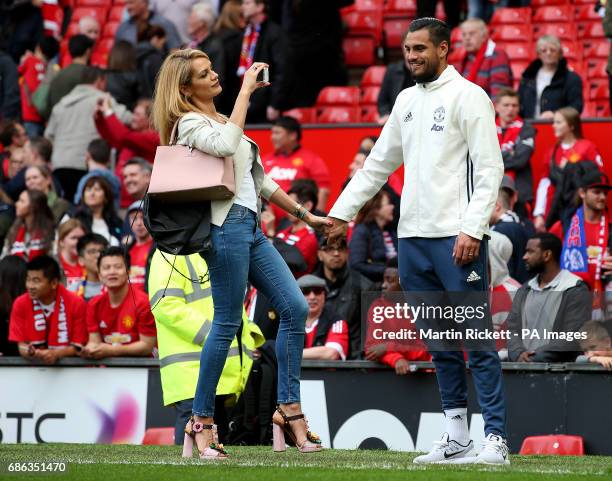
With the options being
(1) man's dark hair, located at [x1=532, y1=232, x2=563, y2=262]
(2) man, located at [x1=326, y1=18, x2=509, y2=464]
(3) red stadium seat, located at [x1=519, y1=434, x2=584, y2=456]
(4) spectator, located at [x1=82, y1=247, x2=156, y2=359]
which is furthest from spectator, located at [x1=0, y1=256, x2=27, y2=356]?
(2) man, located at [x1=326, y1=18, x2=509, y2=464]

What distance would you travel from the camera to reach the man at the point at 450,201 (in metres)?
6.83

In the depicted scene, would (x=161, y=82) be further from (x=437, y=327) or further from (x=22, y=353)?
(x=22, y=353)

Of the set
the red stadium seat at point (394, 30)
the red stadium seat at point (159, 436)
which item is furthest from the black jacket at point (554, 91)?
the red stadium seat at point (159, 436)

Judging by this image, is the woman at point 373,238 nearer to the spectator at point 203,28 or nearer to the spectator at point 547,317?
the spectator at point 547,317

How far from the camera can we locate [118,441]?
1060cm

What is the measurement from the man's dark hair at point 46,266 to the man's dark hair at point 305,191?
247cm

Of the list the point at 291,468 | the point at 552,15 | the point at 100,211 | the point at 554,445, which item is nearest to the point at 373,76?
the point at 552,15

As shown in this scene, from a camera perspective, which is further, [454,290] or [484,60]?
[484,60]

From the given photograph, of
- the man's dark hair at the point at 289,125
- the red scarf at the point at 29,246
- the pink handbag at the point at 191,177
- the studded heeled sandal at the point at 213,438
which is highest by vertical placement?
the man's dark hair at the point at 289,125

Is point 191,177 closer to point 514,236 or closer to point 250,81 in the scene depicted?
point 250,81

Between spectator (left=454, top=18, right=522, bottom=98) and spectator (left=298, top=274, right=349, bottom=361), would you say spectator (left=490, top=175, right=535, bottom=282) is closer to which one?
spectator (left=298, top=274, right=349, bottom=361)

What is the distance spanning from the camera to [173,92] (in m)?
6.88

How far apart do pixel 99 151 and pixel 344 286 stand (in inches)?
176

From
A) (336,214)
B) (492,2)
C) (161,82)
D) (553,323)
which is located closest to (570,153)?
(553,323)
